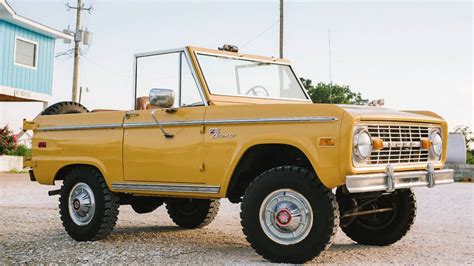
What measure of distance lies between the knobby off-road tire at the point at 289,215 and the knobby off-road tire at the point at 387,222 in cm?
169

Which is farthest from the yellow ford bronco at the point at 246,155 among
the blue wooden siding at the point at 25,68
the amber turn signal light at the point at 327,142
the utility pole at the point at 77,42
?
the utility pole at the point at 77,42

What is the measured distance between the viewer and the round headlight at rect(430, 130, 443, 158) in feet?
22.5

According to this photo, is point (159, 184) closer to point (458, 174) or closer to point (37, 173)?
point (37, 173)

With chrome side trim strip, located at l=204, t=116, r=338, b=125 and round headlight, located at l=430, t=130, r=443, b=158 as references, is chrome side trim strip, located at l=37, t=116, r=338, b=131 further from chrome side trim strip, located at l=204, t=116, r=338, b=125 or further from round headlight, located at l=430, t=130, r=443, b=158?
round headlight, located at l=430, t=130, r=443, b=158

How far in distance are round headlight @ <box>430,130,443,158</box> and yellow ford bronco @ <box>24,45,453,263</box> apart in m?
0.02

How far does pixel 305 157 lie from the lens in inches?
245

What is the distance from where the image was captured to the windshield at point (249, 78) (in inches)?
292

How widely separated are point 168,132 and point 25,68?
1873 cm

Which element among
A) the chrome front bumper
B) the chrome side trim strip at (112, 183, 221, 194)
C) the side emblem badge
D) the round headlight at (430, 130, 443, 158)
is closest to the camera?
the chrome front bumper

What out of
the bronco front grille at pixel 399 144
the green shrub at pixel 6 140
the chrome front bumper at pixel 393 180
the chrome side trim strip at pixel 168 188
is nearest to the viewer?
the chrome front bumper at pixel 393 180

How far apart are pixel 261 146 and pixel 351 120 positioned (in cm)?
102

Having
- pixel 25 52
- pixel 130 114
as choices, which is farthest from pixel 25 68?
pixel 130 114

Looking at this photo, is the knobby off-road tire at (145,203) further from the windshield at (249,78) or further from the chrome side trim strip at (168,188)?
the windshield at (249,78)

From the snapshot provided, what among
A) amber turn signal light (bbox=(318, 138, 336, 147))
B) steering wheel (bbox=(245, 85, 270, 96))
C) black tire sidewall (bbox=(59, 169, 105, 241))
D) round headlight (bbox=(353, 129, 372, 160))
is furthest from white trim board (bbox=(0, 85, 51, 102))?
round headlight (bbox=(353, 129, 372, 160))
